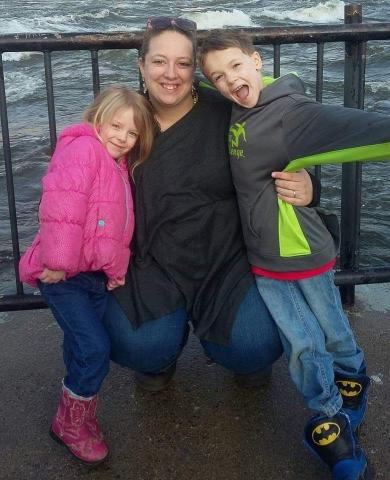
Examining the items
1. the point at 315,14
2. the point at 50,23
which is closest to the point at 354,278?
the point at 50,23

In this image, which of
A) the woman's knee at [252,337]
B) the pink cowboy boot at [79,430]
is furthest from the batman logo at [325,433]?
the pink cowboy boot at [79,430]

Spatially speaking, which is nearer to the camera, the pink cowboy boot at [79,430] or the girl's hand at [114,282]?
the pink cowboy boot at [79,430]

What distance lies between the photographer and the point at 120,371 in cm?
334

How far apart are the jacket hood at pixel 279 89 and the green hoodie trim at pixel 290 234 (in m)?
0.36

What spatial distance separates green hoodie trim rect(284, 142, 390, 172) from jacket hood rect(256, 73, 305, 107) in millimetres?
250

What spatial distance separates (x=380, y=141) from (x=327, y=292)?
29.6 inches

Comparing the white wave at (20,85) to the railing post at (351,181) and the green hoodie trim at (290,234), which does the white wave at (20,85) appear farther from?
the green hoodie trim at (290,234)

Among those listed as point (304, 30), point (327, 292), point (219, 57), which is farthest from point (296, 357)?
point (304, 30)

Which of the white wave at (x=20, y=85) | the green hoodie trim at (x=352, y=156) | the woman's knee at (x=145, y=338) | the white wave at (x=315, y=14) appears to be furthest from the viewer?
the white wave at (x=315, y=14)

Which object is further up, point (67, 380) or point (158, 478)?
point (67, 380)

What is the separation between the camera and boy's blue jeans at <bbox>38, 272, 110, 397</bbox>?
272cm

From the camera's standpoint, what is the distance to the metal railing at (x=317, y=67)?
322 cm

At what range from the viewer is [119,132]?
2.85 metres

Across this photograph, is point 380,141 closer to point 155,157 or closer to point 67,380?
point 155,157
